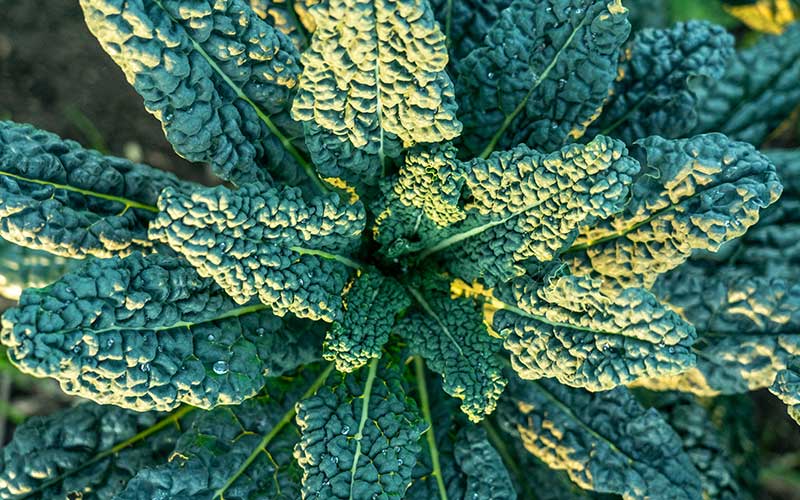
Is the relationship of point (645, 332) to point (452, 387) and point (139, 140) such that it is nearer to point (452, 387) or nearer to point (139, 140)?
point (452, 387)

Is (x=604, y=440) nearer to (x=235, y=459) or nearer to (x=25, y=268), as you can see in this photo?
(x=235, y=459)

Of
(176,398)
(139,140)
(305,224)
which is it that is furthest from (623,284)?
(139,140)

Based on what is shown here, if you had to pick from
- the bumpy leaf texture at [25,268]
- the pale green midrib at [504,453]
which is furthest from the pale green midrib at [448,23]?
the bumpy leaf texture at [25,268]

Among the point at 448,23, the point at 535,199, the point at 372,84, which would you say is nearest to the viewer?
the point at 372,84

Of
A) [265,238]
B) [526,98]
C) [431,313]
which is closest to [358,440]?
[431,313]

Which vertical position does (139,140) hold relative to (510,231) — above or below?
below

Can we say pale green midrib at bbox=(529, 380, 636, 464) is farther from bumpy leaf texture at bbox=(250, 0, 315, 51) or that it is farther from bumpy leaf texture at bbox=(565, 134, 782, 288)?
bumpy leaf texture at bbox=(250, 0, 315, 51)
